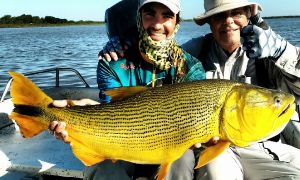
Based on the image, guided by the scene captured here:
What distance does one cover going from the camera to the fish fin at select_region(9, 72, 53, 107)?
11.0 feet

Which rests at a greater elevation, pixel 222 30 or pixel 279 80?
pixel 222 30

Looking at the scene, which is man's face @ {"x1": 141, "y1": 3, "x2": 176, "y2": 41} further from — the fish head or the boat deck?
the boat deck

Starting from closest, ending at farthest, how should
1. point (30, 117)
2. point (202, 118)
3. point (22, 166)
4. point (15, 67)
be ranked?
point (202, 118), point (30, 117), point (22, 166), point (15, 67)

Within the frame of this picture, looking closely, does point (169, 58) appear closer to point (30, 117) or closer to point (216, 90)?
point (216, 90)

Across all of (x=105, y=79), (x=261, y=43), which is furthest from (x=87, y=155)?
(x=261, y=43)

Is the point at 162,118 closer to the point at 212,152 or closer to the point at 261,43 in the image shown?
the point at 212,152

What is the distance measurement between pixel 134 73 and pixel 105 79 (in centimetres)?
30

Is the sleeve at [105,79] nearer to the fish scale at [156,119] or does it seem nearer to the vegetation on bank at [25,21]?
the fish scale at [156,119]

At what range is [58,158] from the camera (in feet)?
16.5

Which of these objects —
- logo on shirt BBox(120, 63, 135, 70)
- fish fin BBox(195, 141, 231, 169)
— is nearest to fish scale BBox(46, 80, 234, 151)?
fish fin BBox(195, 141, 231, 169)

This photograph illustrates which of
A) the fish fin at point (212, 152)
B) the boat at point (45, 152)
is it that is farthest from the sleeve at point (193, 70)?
the fish fin at point (212, 152)

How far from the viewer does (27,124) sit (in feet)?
11.2

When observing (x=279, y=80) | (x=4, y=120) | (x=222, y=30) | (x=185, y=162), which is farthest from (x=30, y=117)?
(x=4, y=120)

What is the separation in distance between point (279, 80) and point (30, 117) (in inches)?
102
